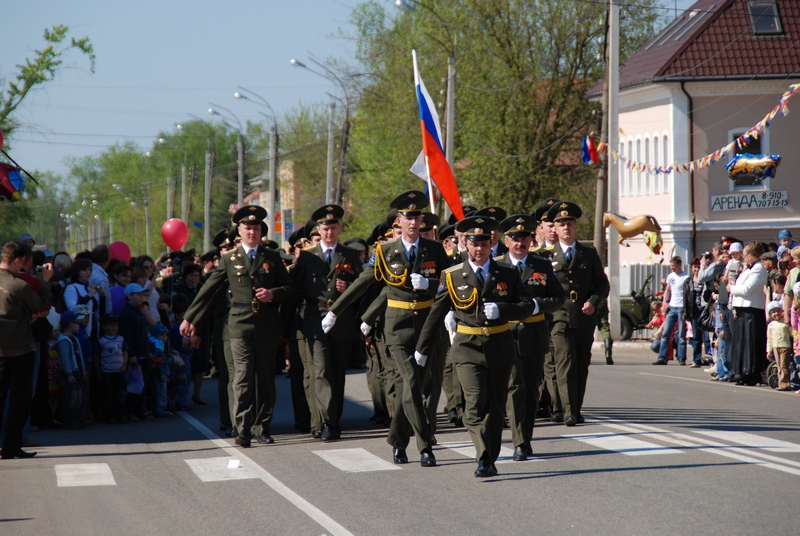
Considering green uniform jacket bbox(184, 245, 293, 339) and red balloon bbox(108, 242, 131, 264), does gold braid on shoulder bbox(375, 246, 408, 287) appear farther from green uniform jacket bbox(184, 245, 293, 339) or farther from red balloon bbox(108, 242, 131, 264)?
red balloon bbox(108, 242, 131, 264)

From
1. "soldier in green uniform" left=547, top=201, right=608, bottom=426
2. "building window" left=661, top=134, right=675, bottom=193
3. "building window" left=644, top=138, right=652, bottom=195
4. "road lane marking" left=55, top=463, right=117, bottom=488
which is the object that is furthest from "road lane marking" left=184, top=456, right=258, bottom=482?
"building window" left=644, top=138, right=652, bottom=195

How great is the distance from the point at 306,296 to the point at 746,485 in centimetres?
502

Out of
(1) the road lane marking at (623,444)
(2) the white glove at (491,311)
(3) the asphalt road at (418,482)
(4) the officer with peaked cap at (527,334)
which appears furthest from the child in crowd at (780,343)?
(2) the white glove at (491,311)

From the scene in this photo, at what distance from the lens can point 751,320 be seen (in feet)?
51.9

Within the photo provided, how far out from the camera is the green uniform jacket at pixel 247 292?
10719mm

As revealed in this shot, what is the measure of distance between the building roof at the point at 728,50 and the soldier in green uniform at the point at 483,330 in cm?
2712

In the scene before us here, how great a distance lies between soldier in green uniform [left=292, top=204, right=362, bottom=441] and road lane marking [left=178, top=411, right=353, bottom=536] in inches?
41.2

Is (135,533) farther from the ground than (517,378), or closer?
closer

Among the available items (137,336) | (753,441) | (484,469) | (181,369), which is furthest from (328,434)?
(753,441)

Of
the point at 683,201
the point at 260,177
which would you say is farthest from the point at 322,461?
the point at 260,177

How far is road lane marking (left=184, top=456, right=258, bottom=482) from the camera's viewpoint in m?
8.99

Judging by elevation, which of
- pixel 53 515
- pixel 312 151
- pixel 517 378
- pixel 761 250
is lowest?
pixel 53 515

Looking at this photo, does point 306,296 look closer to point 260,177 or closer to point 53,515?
point 53,515

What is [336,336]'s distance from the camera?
11.1 metres
